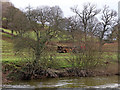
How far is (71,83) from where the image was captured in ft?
55.4

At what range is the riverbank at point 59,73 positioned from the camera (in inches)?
709

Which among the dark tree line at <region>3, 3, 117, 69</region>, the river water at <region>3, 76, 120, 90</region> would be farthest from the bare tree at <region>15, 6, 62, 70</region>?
the river water at <region>3, 76, 120, 90</region>

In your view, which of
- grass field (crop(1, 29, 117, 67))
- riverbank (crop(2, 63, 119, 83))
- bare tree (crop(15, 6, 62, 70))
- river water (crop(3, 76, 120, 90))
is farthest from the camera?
grass field (crop(1, 29, 117, 67))

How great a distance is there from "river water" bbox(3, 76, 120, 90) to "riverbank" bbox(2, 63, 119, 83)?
0.61 m

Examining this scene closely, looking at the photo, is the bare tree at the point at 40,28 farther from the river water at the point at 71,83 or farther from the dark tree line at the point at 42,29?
the river water at the point at 71,83

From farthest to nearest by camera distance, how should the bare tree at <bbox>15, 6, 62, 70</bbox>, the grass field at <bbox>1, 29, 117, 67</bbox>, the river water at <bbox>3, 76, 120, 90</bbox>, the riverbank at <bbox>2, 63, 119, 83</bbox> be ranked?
the grass field at <bbox>1, 29, 117, 67</bbox> → the bare tree at <bbox>15, 6, 62, 70</bbox> → the riverbank at <bbox>2, 63, 119, 83</bbox> → the river water at <bbox>3, 76, 120, 90</bbox>

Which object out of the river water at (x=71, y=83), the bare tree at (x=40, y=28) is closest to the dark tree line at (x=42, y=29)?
the bare tree at (x=40, y=28)

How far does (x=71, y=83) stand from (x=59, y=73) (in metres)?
2.71

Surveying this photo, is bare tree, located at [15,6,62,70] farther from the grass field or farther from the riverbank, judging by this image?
the riverbank

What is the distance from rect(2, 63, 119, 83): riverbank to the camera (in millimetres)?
18016

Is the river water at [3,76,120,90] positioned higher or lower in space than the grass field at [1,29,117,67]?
lower

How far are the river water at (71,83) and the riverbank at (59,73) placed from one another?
607 mm

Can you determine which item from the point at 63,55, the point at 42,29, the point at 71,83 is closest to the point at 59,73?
the point at 63,55

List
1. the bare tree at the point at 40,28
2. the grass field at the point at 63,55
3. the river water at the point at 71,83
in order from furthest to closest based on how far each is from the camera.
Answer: the grass field at the point at 63,55 < the bare tree at the point at 40,28 < the river water at the point at 71,83
